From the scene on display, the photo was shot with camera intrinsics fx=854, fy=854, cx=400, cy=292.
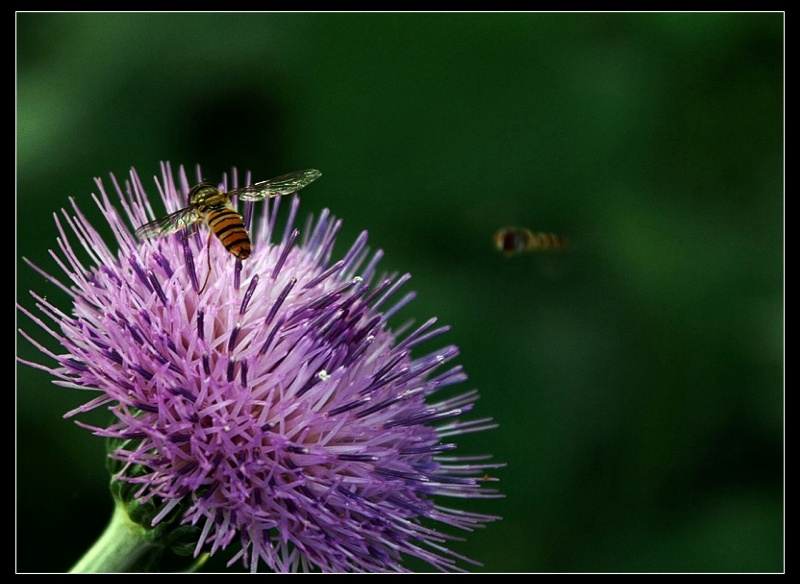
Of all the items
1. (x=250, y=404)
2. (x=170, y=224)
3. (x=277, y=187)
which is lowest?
(x=250, y=404)

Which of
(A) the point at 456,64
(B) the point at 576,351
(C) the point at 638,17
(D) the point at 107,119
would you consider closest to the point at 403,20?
(A) the point at 456,64

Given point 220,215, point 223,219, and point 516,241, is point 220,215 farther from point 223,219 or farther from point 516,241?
point 516,241

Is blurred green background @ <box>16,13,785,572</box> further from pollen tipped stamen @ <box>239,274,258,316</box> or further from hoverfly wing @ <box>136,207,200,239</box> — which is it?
pollen tipped stamen @ <box>239,274,258,316</box>

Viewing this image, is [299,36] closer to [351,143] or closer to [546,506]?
[351,143]

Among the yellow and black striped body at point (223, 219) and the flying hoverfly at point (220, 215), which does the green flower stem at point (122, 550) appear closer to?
the flying hoverfly at point (220, 215)

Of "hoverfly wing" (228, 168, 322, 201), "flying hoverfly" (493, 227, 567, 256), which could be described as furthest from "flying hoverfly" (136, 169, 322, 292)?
"flying hoverfly" (493, 227, 567, 256)

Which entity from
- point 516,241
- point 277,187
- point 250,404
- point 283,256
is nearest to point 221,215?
point 283,256
